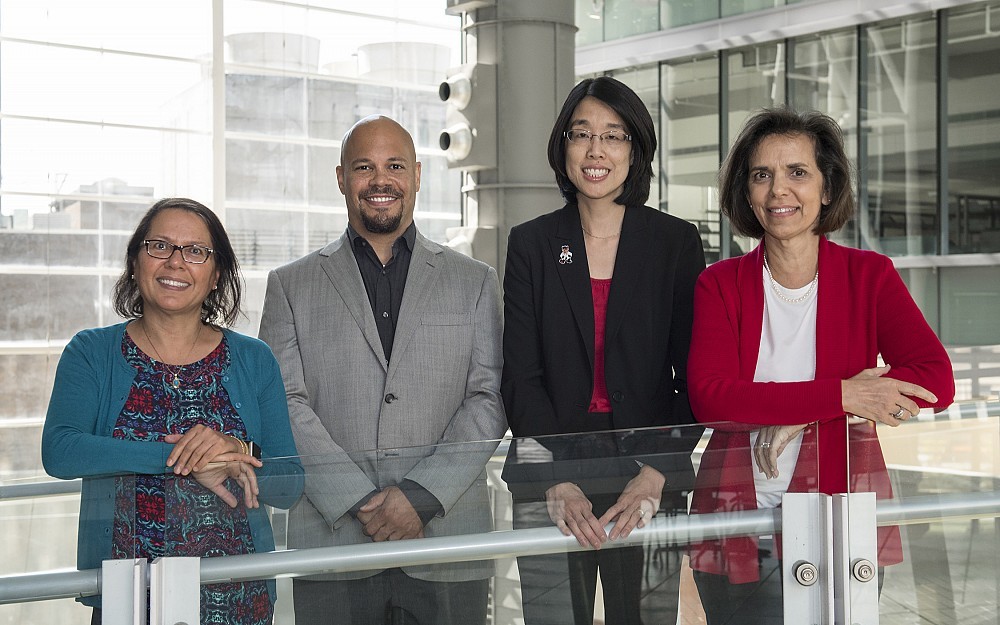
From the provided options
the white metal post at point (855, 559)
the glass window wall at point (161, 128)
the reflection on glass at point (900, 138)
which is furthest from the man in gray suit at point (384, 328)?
the glass window wall at point (161, 128)

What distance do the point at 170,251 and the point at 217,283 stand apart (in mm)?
196

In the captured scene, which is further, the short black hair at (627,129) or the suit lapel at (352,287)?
the suit lapel at (352,287)

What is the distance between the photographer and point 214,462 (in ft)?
8.75

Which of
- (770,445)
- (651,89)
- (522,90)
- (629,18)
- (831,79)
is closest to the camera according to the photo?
(770,445)

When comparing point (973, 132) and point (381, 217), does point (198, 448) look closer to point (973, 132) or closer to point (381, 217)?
point (381, 217)

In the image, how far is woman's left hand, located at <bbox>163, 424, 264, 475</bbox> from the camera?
2.79 m

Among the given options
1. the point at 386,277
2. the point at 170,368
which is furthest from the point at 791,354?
the point at 170,368

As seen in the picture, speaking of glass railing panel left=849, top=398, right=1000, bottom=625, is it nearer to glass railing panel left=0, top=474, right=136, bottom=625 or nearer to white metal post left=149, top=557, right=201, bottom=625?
white metal post left=149, top=557, right=201, bottom=625

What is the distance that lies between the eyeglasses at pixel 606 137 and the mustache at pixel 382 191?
64cm

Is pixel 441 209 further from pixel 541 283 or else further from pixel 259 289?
pixel 541 283

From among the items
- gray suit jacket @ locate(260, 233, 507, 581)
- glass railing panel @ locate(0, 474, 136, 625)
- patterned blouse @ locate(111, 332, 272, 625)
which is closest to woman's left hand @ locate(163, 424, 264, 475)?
patterned blouse @ locate(111, 332, 272, 625)

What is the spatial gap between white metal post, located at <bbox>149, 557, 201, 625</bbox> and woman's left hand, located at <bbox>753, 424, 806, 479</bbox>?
1415mm

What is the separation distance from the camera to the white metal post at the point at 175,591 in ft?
8.32

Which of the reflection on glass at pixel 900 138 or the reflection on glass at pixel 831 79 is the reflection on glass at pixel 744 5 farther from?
the reflection on glass at pixel 900 138
